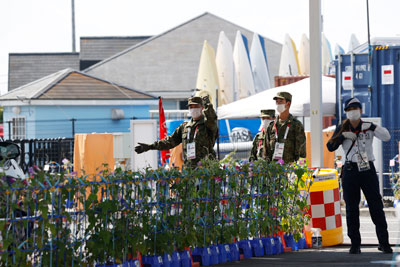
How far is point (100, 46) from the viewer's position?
2896 inches

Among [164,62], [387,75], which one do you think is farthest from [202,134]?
[164,62]

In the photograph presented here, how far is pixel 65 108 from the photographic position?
40969 mm

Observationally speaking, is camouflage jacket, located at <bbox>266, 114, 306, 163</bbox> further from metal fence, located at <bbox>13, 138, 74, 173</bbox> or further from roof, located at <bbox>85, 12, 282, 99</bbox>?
roof, located at <bbox>85, 12, 282, 99</bbox>

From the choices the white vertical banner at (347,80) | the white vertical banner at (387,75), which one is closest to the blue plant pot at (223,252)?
the white vertical banner at (347,80)

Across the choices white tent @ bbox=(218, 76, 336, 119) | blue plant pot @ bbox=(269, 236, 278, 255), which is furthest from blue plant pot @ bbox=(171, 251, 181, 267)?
white tent @ bbox=(218, 76, 336, 119)

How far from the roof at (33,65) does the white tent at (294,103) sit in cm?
5055

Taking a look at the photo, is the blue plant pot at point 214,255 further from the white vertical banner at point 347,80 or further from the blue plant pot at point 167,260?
the white vertical banner at point 347,80

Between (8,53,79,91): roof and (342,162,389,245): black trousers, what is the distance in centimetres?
6271

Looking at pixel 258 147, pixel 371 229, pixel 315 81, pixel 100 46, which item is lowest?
pixel 371 229

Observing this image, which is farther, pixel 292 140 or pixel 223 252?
pixel 292 140

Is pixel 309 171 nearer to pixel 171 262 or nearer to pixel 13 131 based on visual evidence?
pixel 171 262

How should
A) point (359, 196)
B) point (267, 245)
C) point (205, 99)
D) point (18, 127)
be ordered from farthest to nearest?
point (18, 127) → point (205, 99) → point (267, 245) → point (359, 196)

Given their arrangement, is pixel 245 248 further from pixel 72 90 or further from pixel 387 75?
pixel 72 90

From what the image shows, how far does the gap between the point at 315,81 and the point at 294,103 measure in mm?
8138
